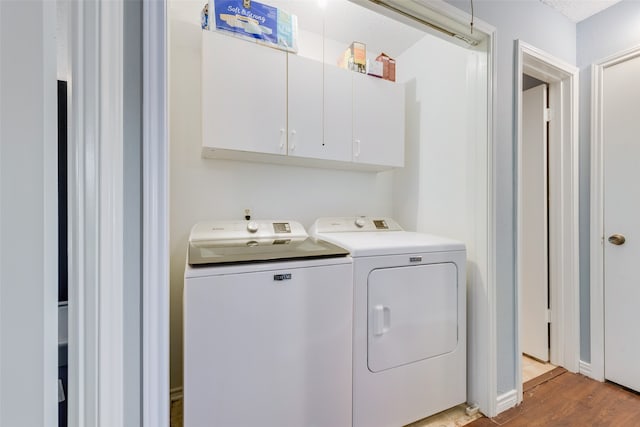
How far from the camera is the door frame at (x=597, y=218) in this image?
6.09 feet

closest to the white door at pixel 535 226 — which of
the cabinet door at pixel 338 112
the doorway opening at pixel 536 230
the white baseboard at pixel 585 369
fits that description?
the doorway opening at pixel 536 230

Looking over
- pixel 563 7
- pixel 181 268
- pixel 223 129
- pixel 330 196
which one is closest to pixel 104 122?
pixel 223 129

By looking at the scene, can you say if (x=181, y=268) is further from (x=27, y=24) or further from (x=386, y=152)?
(x=386, y=152)

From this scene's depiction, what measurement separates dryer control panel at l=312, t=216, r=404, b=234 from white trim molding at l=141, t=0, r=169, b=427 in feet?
4.02

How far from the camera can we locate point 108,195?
0.65 metres

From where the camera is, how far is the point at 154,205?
2.40 feet

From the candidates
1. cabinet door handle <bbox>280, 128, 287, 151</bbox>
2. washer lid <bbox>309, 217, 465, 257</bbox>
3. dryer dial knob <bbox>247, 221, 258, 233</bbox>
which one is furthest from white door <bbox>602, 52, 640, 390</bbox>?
A: dryer dial knob <bbox>247, 221, 258, 233</bbox>

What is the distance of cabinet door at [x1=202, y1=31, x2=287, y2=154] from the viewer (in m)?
1.50

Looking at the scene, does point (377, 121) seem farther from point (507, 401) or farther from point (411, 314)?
point (507, 401)

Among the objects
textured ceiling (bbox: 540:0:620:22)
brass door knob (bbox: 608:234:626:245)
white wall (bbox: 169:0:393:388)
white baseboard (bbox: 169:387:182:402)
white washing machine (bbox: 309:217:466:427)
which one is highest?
textured ceiling (bbox: 540:0:620:22)

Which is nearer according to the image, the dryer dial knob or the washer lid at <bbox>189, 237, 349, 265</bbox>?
the washer lid at <bbox>189, 237, 349, 265</bbox>

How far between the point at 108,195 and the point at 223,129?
0.98 metres

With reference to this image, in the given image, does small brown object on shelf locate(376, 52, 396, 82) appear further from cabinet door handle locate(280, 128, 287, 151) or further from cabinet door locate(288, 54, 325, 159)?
cabinet door handle locate(280, 128, 287, 151)

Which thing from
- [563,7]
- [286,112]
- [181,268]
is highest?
[563,7]
